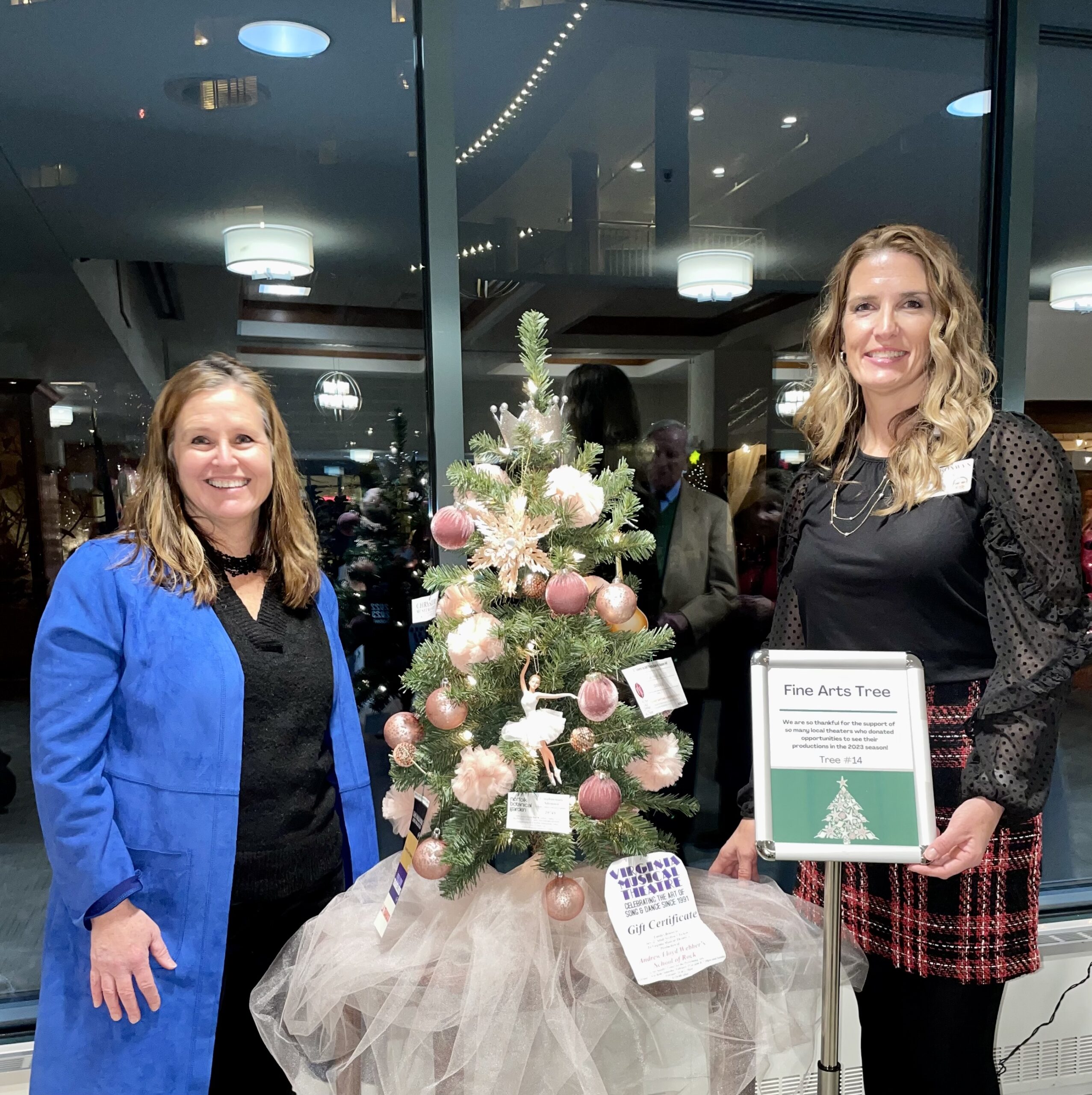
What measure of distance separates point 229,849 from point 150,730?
0.25m

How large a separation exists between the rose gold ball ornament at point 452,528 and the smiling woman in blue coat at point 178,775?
0.45m

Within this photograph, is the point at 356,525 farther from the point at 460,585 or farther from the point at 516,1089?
the point at 516,1089

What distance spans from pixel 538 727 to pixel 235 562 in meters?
0.73

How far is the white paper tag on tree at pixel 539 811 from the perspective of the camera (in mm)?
1300

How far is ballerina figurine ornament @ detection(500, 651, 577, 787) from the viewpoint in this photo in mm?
1321

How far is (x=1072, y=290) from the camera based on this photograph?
2.85 metres

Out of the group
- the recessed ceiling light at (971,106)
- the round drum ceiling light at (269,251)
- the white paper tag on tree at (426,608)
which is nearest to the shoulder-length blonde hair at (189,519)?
the white paper tag on tree at (426,608)

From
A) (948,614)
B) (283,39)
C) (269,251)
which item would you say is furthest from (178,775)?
(283,39)

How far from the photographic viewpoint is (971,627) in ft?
4.90

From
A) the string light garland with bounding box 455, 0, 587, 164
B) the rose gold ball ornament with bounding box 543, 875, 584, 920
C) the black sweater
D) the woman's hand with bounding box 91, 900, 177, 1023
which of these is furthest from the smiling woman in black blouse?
the string light garland with bounding box 455, 0, 587, 164

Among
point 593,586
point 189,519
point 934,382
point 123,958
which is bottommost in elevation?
point 123,958

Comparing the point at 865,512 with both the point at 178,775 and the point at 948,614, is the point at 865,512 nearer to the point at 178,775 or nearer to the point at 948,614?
the point at 948,614

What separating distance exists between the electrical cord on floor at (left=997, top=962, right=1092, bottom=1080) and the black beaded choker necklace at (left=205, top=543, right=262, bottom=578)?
88.2 inches

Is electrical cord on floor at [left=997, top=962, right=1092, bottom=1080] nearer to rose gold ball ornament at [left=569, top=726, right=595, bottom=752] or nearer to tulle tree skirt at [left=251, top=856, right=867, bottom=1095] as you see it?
tulle tree skirt at [left=251, top=856, right=867, bottom=1095]
